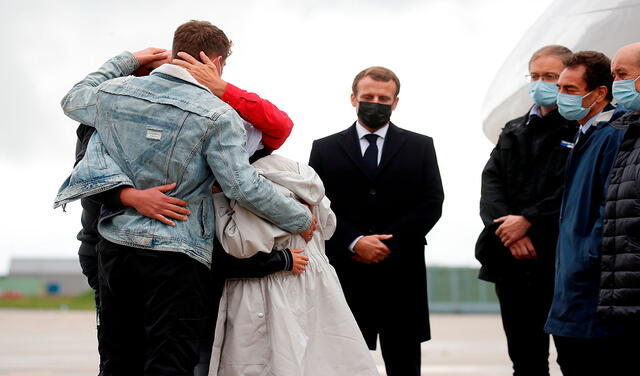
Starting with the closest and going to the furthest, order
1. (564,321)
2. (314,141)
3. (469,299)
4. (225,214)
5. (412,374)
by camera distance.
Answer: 1. (225,214)
2. (564,321)
3. (412,374)
4. (314,141)
5. (469,299)

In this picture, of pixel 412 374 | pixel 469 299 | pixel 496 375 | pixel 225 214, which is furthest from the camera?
pixel 469 299

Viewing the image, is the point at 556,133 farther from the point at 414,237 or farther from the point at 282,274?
the point at 282,274

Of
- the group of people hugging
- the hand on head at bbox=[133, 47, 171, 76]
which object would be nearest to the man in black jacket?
the group of people hugging

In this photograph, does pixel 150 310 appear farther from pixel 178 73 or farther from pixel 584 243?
pixel 584 243

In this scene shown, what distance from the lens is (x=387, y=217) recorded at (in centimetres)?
521

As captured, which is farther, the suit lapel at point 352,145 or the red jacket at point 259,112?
the suit lapel at point 352,145

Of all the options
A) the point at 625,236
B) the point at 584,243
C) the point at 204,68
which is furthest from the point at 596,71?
the point at 204,68

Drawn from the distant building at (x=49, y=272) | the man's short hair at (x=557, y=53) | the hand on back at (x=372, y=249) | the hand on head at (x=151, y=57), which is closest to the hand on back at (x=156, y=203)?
the hand on head at (x=151, y=57)

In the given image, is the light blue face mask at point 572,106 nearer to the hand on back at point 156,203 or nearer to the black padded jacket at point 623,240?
the black padded jacket at point 623,240

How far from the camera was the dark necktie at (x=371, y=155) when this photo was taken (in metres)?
5.29

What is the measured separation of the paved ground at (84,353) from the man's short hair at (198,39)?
18.5ft

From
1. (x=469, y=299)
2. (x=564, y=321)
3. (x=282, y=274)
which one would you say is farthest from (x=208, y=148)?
(x=469, y=299)

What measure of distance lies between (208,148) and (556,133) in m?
2.18

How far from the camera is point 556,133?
198 inches
